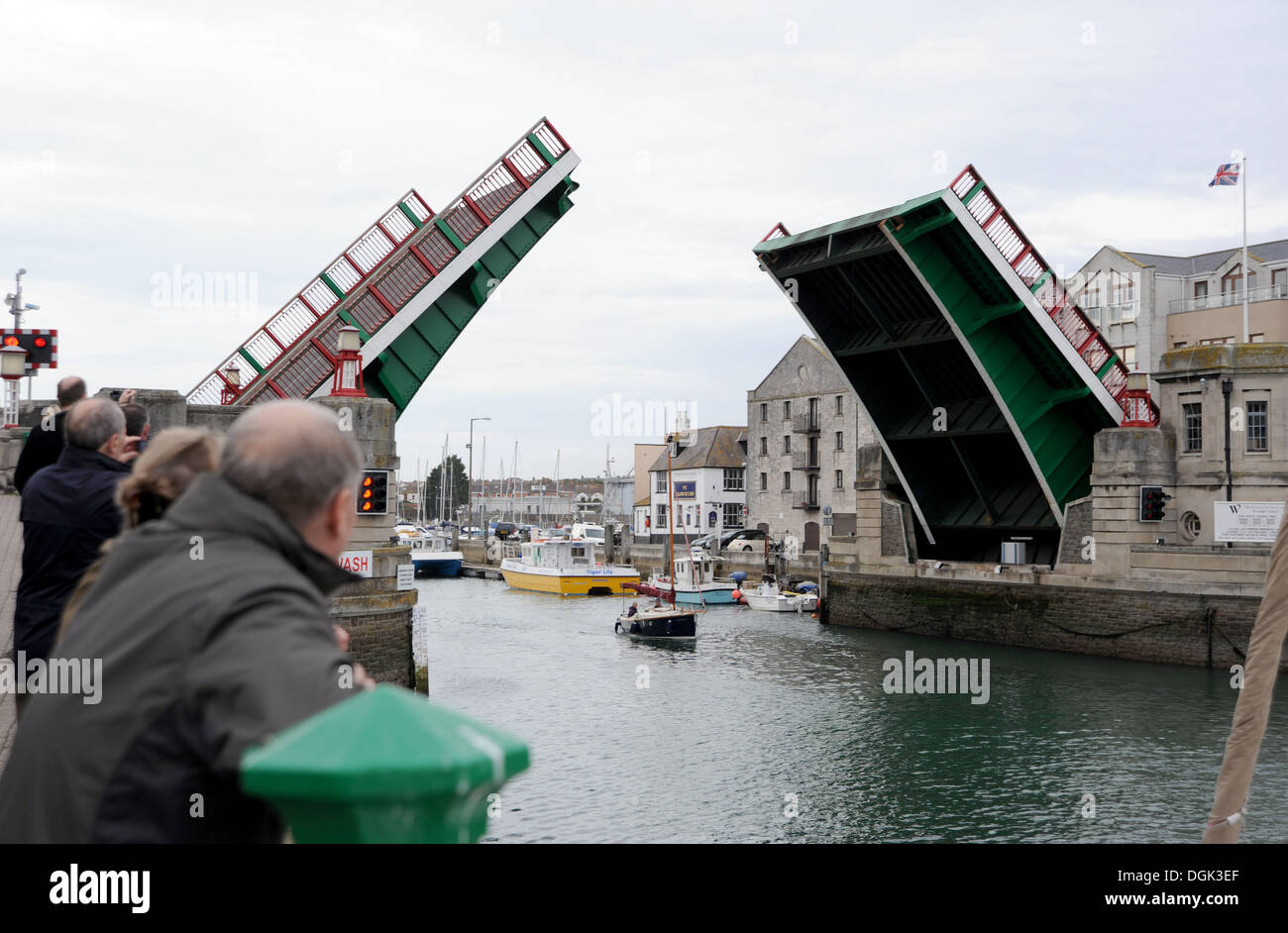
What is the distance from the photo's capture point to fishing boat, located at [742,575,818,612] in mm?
40500

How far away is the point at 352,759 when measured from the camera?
4.05 feet

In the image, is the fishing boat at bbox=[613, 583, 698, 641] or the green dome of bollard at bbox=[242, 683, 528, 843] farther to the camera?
the fishing boat at bbox=[613, 583, 698, 641]

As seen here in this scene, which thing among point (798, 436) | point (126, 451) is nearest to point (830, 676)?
point (126, 451)

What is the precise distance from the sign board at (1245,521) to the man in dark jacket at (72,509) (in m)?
25.5

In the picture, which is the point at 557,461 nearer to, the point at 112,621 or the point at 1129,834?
the point at 1129,834

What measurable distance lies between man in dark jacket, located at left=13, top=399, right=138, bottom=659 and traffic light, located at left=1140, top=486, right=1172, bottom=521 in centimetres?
2619

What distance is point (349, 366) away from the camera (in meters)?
17.8

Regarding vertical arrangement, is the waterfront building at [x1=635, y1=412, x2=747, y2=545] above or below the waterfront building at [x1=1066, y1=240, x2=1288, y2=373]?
below

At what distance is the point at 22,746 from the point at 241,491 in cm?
49

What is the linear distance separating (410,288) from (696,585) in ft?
85.6

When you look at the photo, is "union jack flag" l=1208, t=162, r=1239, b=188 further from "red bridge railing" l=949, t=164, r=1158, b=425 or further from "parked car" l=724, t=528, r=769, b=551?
"parked car" l=724, t=528, r=769, b=551

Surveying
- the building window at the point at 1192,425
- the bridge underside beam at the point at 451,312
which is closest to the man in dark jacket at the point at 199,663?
the bridge underside beam at the point at 451,312

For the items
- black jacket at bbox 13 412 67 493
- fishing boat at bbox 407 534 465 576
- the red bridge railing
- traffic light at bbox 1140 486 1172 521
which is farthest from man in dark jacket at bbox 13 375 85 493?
fishing boat at bbox 407 534 465 576
